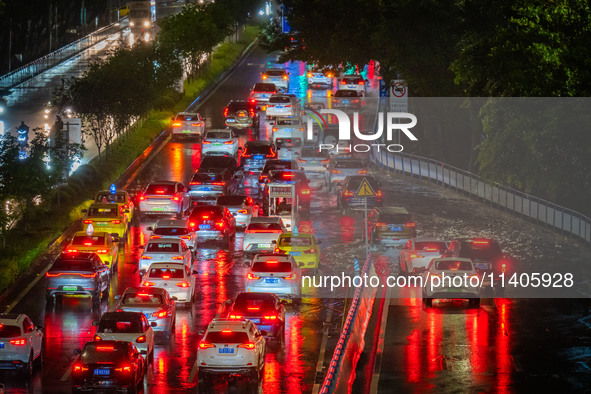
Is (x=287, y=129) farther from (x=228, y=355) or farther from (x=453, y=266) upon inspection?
(x=228, y=355)

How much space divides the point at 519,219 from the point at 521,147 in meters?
3.43

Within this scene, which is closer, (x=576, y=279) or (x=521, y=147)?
(x=576, y=279)

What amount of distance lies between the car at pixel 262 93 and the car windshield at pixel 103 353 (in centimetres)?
5216

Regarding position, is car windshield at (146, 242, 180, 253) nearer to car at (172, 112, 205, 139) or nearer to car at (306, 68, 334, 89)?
car at (172, 112, 205, 139)

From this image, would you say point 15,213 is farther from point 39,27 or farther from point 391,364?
point 39,27

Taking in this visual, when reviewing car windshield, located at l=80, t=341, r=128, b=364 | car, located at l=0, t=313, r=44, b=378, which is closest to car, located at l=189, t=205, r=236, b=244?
car, located at l=0, t=313, r=44, b=378

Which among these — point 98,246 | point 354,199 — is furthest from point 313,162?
point 98,246

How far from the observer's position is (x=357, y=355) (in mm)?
30812

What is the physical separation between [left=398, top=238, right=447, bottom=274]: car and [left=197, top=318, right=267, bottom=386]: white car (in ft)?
45.0

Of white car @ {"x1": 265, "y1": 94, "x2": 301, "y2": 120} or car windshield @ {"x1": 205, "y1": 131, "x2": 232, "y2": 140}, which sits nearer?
car windshield @ {"x1": 205, "y1": 131, "x2": 232, "y2": 140}

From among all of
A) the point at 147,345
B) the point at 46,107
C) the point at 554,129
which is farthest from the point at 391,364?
the point at 46,107

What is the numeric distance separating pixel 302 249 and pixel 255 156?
19246mm

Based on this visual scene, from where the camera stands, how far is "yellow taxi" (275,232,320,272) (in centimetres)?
4188

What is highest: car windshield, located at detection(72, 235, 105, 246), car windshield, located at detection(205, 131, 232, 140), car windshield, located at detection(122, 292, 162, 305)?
car windshield, located at detection(205, 131, 232, 140)
